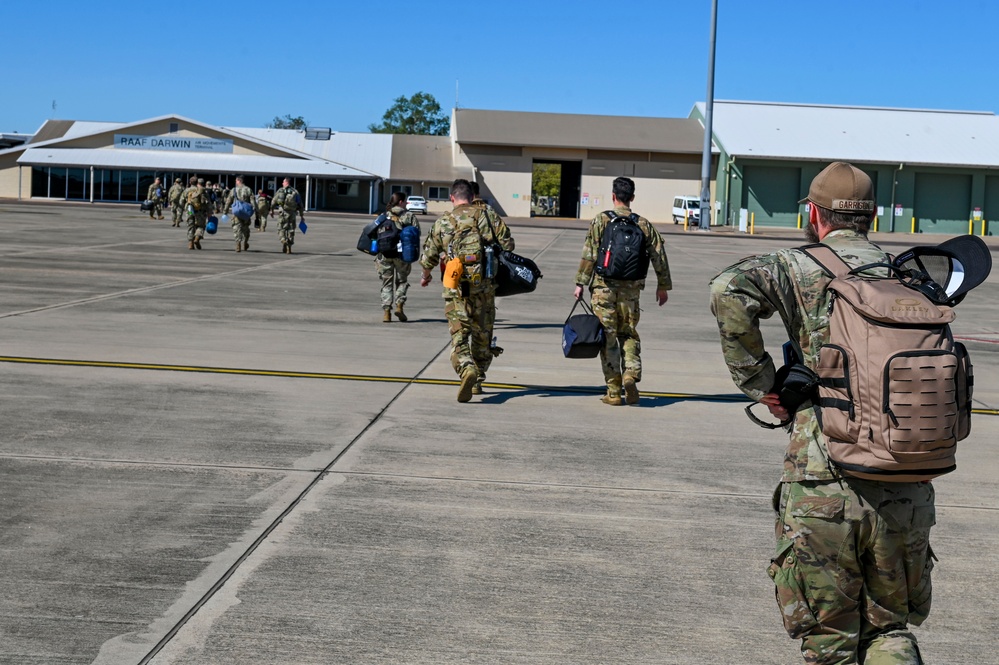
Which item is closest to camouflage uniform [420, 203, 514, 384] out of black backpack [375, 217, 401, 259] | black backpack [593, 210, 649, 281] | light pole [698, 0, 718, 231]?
Result: black backpack [593, 210, 649, 281]

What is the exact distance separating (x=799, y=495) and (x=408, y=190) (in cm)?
7278

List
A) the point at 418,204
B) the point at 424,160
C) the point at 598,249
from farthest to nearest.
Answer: the point at 424,160 → the point at 418,204 → the point at 598,249

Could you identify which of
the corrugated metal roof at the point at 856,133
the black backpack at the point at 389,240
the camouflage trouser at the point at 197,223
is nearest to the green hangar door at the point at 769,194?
the corrugated metal roof at the point at 856,133

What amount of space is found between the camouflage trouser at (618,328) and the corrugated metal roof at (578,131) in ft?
208

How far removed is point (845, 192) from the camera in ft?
12.2

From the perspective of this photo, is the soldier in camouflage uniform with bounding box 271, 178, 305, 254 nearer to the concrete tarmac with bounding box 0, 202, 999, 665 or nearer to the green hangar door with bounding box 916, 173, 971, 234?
the concrete tarmac with bounding box 0, 202, 999, 665

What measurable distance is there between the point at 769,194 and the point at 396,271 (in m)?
56.0

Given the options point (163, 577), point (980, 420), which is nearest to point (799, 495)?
point (163, 577)

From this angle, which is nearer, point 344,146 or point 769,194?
point 769,194

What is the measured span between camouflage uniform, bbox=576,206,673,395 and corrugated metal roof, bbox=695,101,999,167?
5810cm

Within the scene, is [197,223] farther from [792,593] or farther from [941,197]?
[941,197]

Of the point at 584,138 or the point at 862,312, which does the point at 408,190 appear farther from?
the point at 862,312

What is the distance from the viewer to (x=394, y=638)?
4590 millimetres

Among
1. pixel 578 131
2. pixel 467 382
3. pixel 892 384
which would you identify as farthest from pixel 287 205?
pixel 578 131
